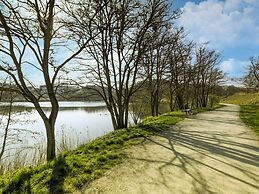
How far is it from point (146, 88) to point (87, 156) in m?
14.2

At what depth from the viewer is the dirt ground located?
12.9 ft

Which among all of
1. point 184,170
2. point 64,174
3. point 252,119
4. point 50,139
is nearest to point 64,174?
point 64,174

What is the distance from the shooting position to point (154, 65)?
19.3 m

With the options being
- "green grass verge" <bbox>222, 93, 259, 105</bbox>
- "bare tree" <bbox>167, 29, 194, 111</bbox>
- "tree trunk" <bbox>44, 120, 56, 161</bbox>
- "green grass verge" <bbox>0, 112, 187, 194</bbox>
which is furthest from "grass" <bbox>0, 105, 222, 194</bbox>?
"green grass verge" <bbox>222, 93, 259, 105</bbox>

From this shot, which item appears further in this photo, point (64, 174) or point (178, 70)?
point (178, 70)

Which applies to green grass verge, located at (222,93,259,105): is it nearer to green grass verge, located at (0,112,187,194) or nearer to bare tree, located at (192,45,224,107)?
bare tree, located at (192,45,224,107)

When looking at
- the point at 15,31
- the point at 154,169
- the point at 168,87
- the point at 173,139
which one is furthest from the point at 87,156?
the point at 168,87

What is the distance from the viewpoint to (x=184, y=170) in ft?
15.7

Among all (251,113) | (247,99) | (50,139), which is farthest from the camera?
(247,99)

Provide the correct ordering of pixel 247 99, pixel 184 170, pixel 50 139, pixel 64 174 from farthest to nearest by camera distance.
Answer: pixel 247 99 < pixel 50 139 < pixel 184 170 < pixel 64 174

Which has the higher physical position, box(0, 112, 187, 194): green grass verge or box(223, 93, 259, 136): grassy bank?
box(0, 112, 187, 194): green grass verge

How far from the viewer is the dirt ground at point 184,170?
12.9 feet

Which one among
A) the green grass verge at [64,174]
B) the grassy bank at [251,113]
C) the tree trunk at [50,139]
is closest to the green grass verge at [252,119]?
the grassy bank at [251,113]

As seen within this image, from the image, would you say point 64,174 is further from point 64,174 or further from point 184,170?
point 184,170
